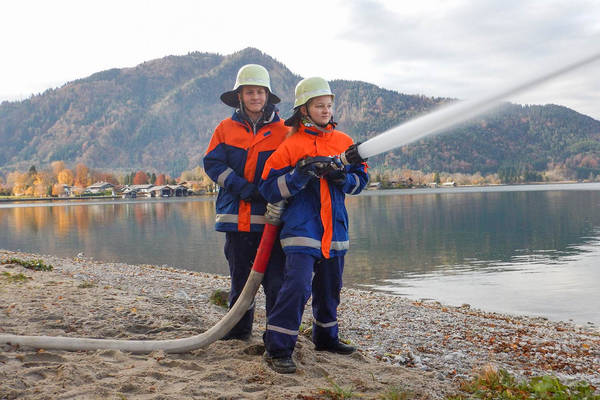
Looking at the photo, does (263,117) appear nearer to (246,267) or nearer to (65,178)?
(246,267)

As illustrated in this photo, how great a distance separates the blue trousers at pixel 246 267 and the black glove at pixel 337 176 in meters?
0.90

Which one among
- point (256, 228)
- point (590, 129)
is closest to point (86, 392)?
point (256, 228)

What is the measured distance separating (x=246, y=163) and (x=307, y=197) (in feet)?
2.85

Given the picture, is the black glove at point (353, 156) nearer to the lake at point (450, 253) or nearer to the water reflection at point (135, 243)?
the lake at point (450, 253)

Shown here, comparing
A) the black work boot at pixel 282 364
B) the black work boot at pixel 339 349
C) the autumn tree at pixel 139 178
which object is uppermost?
the autumn tree at pixel 139 178

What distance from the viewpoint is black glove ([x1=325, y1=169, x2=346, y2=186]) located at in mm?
4743

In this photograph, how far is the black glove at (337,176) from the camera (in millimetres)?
4743

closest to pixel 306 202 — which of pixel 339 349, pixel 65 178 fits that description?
pixel 339 349

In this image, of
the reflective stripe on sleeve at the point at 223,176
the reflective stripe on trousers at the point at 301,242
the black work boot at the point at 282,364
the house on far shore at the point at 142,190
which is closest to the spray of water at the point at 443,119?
the reflective stripe on trousers at the point at 301,242

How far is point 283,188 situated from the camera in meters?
4.64

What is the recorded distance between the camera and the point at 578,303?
49.8 ft

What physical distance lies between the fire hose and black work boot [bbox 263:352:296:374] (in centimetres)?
73

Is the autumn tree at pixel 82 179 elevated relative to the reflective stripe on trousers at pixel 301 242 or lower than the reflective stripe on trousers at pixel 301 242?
elevated

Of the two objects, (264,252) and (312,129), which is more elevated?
(312,129)
